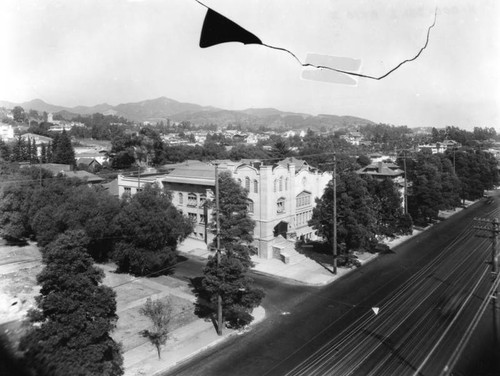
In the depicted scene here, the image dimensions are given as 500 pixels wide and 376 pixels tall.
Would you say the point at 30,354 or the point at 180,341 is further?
the point at 180,341

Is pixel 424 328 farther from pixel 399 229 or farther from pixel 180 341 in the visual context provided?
pixel 399 229

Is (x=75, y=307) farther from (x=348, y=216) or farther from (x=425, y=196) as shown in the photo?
(x=425, y=196)

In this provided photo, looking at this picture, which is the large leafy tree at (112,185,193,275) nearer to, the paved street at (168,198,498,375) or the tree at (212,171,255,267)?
the tree at (212,171,255,267)

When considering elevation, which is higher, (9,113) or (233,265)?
(9,113)

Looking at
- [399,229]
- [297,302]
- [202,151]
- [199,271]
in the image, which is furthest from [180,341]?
[202,151]

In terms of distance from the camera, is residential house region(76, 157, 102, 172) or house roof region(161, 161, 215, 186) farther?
residential house region(76, 157, 102, 172)

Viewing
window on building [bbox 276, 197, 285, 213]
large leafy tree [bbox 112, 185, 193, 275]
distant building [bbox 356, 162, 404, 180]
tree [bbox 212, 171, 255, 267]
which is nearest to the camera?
tree [bbox 212, 171, 255, 267]

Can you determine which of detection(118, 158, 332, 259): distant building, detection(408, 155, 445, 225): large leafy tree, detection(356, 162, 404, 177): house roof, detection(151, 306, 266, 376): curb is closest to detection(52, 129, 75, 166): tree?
detection(118, 158, 332, 259): distant building
